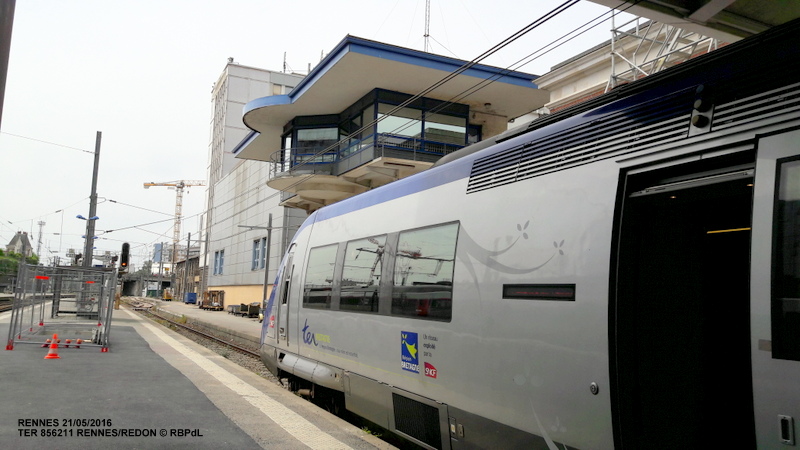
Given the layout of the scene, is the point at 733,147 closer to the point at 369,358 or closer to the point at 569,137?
the point at 569,137

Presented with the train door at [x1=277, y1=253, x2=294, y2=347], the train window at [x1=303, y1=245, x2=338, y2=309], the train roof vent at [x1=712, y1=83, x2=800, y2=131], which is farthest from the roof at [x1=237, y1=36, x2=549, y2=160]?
the train roof vent at [x1=712, y1=83, x2=800, y2=131]

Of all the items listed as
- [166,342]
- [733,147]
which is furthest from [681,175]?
[166,342]

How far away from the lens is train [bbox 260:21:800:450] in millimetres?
3283

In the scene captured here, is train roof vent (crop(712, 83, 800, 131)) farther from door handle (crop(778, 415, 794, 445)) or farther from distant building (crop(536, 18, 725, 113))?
distant building (crop(536, 18, 725, 113))

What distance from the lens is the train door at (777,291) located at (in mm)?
3029

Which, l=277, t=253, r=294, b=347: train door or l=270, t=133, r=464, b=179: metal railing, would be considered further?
l=270, t=133, r=464, b=179: metal railing

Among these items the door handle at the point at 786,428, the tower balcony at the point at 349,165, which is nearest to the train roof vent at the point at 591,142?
the door handle at the point at 786,428

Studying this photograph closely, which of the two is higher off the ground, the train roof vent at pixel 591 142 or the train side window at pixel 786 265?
the train roof vent at pixel 591 142

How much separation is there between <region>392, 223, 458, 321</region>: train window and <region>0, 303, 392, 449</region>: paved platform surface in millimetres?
1577

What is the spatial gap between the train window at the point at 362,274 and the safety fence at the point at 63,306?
898 centimetres

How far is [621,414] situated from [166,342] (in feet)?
53.0

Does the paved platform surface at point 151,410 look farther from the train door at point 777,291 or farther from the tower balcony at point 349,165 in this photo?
the tower balcony at point 349,165

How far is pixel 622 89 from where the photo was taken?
466 cm

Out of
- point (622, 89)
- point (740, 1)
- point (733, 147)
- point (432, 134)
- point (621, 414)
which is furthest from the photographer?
point (432, 134)
